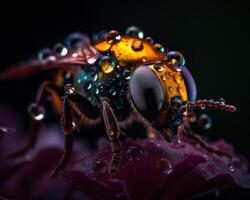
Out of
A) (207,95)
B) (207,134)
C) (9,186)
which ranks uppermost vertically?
(207,95)

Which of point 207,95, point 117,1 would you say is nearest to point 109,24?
point 117,1

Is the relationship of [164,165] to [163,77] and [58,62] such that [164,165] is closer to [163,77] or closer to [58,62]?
[163,77]

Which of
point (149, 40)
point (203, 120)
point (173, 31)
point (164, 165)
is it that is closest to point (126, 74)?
point (149, 40)

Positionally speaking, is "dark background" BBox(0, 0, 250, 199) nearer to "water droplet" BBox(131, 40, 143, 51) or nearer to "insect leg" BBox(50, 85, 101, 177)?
"water droplet" BBox(131, 40, 143, 51)

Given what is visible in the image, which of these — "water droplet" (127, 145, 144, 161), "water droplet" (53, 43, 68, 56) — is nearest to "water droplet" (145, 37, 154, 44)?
"water droplet" (53, 43, 68, 56)

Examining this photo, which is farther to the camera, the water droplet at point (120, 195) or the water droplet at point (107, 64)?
the water droplet at point (107, 64)

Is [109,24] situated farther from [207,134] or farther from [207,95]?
[207,95]

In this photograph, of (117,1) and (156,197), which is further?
(117,1)

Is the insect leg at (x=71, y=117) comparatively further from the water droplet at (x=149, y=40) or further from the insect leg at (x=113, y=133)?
the water droplet at (x=149, y=40)

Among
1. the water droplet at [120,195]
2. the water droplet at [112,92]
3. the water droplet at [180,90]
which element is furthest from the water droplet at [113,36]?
the water droplet at [120,195]
